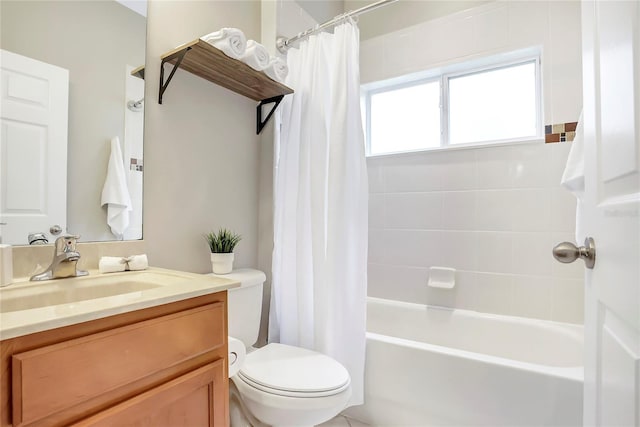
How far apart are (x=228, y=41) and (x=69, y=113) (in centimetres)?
63

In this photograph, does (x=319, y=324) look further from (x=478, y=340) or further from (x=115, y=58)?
(x=115, y=58)

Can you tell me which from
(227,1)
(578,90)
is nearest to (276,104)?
(227,1)

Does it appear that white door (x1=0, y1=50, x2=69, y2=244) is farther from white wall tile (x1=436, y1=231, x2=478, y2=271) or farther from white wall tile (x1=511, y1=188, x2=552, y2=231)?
white wall tile (x1=511, y1=188, x2=552, y2=231)

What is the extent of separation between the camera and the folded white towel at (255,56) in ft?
4.54

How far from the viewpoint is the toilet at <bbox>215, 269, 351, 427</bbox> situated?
1.14 metres

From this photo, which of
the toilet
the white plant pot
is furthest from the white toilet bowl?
the white plant pot

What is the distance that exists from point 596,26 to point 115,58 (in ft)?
4.77

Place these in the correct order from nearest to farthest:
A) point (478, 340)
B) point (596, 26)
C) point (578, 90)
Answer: point (596, 26) → point (578, 90) → point (478, 340)

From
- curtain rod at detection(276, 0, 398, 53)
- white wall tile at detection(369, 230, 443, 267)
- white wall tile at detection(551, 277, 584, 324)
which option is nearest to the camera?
curtain rod at detection(276, 0, 398, 53)

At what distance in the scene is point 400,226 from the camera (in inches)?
88.0

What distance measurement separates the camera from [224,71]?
Answer: 1471mm

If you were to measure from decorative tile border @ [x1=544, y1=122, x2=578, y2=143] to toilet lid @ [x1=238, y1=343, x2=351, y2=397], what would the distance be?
1.66 m

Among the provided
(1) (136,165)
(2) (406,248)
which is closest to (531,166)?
(2) (406,248)

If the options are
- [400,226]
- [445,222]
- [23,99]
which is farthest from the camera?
[400,226]
